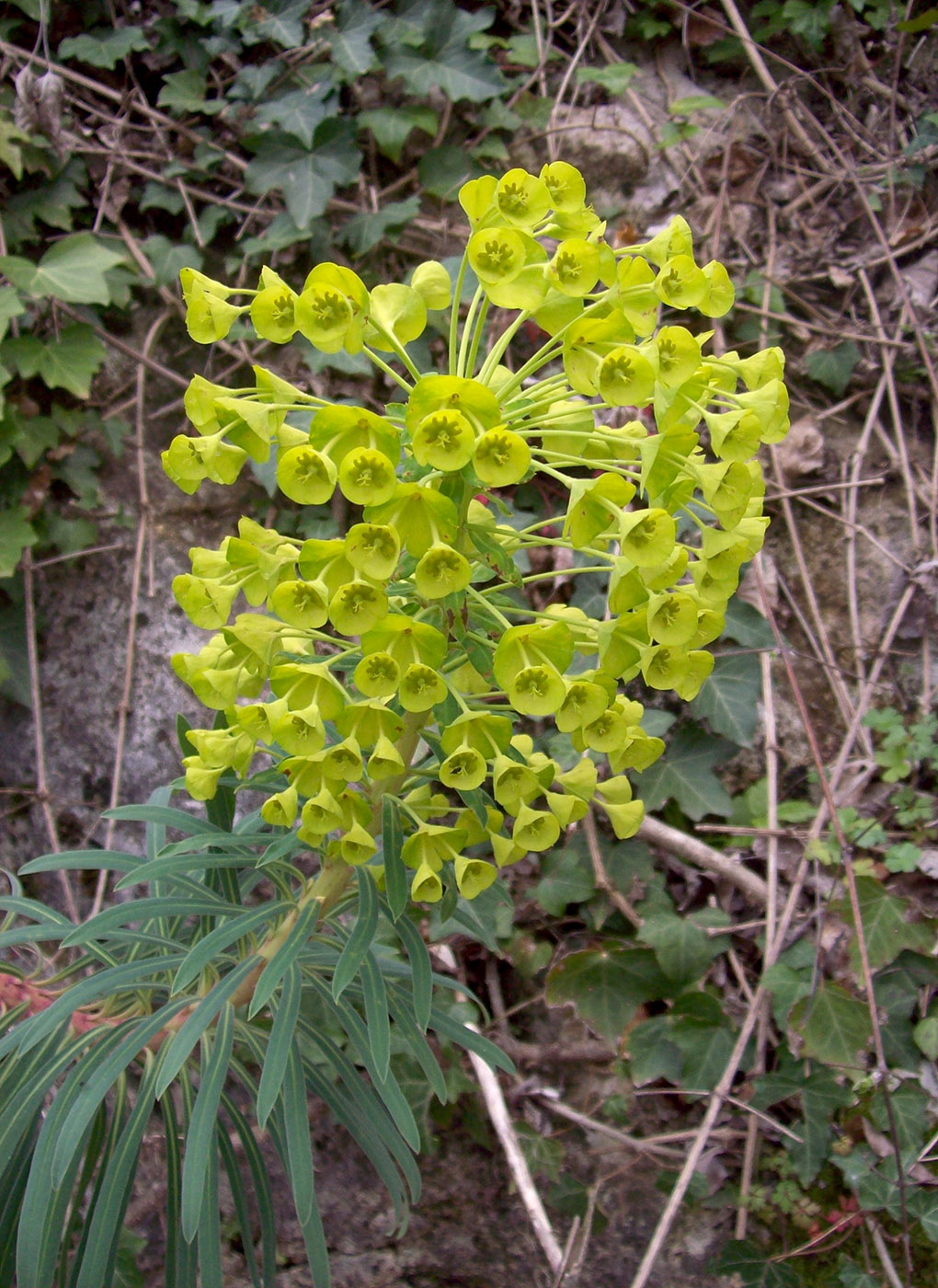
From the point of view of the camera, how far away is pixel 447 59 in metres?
2.46

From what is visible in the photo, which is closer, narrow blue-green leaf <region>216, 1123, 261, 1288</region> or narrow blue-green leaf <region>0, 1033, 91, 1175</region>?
narrow blue-green leaf <region>0, 1033, 91, 1175</region>

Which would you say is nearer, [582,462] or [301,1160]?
[582,462]

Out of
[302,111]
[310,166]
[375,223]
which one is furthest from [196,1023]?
[302,111]

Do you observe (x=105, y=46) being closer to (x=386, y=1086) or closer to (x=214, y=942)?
(x=214, y=942)

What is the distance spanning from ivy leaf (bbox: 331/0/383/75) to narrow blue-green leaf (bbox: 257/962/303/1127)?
2239 millimetres

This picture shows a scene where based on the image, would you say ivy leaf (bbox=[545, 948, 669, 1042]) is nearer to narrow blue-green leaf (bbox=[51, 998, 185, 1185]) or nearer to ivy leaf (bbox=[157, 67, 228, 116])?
narrow blue-green leaf (bbox=[51, 998, 185, 1185])

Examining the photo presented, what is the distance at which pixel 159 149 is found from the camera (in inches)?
98.0

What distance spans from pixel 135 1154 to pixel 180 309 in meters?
1.97

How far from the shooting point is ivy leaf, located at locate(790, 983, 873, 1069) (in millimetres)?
1746

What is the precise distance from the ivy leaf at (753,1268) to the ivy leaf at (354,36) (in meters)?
2.76

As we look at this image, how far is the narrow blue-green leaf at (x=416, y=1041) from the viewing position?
127 centimetres

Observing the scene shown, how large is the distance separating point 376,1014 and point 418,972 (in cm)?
8

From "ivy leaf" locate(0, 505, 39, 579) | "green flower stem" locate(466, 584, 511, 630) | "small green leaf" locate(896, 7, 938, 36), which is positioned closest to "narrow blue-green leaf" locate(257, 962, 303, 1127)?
"green flower stem" locate(466, 584, 511, 630)

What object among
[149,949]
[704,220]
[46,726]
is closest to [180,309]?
[46,726]
